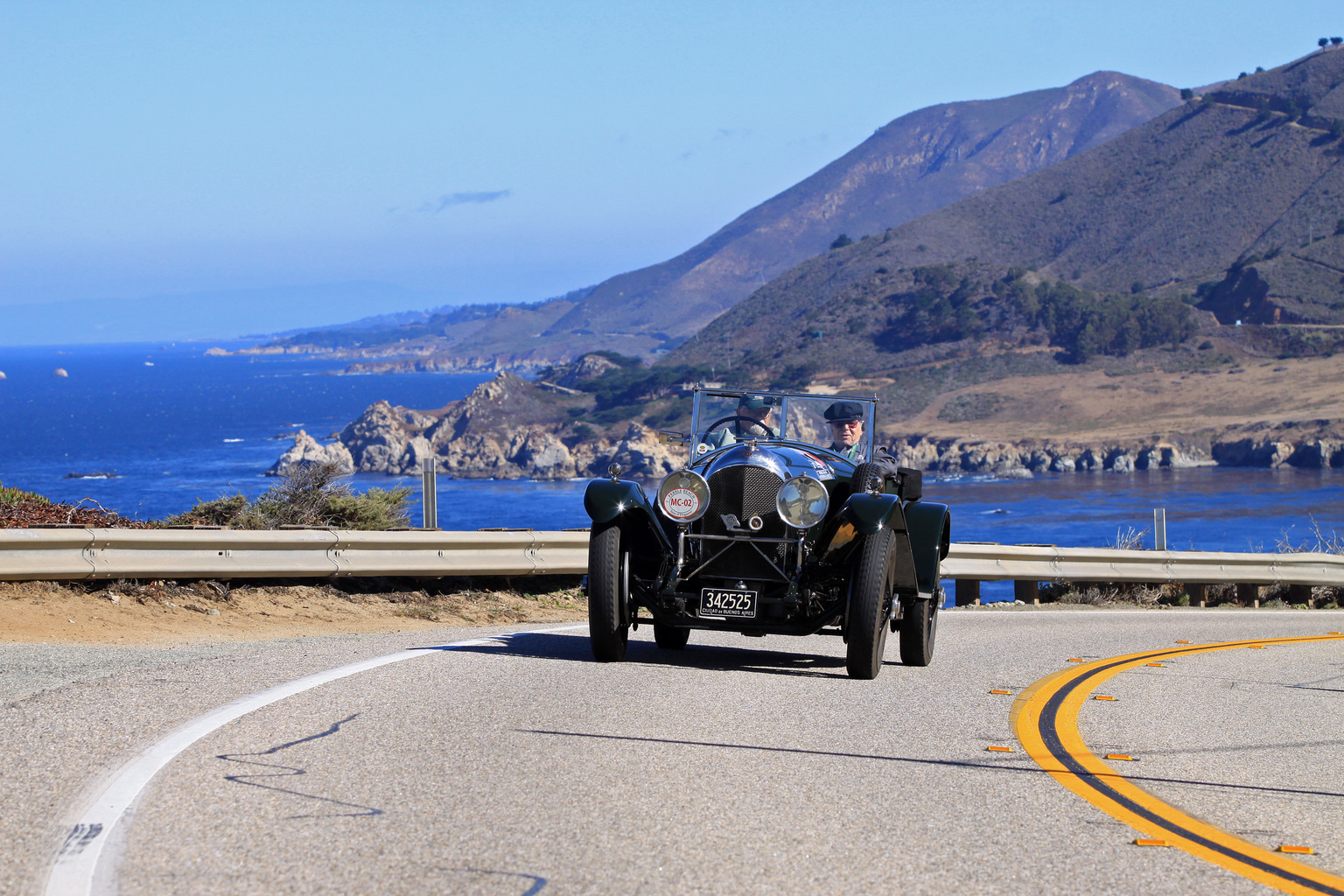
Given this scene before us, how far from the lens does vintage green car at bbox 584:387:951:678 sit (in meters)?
7.95

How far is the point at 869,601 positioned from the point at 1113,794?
268 cm

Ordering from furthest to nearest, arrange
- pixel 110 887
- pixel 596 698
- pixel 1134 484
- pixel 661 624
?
pixel 1134 484, pixel 661 624, pixel 596 698, pixel 110 887

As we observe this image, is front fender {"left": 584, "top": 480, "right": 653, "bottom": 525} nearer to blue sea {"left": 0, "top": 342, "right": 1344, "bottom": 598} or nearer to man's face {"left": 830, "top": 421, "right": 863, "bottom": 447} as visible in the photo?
man's face {"left": 830, "top": 421, "right": 863, "bottom": 447}

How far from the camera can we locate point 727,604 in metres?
7.90

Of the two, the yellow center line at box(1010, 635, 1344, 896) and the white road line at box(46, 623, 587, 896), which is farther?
the yellow center line at box(1010, 635, 1344, 896)

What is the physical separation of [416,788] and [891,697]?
341 centimetres

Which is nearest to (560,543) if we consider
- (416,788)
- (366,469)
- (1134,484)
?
(416,788)

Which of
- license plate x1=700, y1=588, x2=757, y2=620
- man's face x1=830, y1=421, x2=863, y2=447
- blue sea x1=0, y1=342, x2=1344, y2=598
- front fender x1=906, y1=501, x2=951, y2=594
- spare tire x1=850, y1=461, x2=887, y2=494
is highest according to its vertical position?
man's face x1=830, y1=421, x2=863, y2=447

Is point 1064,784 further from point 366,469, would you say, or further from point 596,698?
point 366,469

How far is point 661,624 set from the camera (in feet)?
29.6

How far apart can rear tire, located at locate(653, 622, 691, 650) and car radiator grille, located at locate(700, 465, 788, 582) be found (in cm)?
110

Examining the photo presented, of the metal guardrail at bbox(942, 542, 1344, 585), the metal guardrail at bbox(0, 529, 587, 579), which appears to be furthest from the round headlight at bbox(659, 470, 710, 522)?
the metal guardrail at bbox(942, 542, 1344, 585)

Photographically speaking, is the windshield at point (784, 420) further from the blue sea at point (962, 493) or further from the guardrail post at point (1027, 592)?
the blue sea at point (962, 493)

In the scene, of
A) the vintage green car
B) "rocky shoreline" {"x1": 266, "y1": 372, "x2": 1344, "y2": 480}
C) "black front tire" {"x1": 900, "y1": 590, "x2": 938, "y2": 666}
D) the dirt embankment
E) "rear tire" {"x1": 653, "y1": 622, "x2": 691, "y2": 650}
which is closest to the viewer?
the vintage green car
